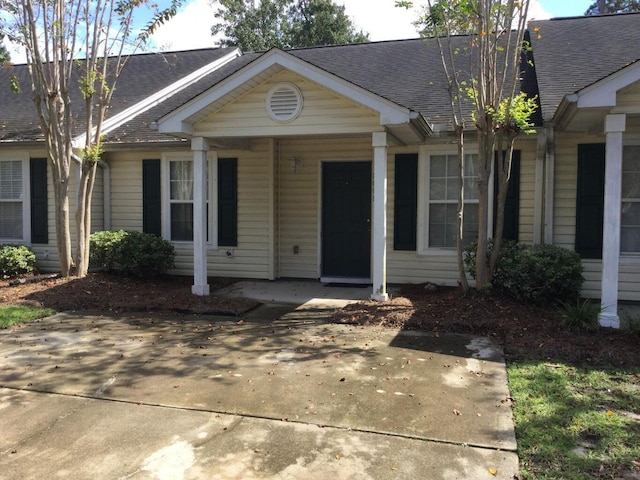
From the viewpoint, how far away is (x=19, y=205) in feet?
33.3

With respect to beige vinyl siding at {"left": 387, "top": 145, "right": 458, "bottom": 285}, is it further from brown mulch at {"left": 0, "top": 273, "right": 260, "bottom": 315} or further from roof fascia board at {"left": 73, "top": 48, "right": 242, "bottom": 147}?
roof fascia board at {"left": 73, "top": 48, "right": 242, "bottom": 147}

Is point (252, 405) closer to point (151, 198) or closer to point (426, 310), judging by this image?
point (426, 310)

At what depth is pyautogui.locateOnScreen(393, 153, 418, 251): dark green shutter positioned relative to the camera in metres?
8.61

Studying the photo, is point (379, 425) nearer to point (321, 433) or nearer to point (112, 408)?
point (321, 433)

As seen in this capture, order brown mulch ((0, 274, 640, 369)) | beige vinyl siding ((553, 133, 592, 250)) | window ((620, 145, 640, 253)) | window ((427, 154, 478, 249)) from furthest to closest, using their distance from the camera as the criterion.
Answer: window ((427, 154, 478, 249)) → beige vinyl siding ((553, 133, 592, 250)) → window ((620, 145, 640, 253)) → brown mulch ((0, 274, 640, 369))

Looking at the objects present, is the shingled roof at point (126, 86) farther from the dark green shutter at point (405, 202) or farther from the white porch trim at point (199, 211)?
the dark green shutter at point (405, 202)

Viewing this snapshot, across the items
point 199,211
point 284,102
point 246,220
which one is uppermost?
point 284,102

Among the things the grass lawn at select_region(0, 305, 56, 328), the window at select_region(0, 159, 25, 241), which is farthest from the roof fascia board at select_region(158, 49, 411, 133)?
the window at select_region(0, 159, 25, 241)

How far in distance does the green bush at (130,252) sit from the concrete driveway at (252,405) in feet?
9.48

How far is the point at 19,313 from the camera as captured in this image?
22.4ft

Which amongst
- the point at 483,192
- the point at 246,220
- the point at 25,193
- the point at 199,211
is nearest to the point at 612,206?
the point at 483,192

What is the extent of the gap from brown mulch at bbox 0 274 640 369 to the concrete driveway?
37 centimetres

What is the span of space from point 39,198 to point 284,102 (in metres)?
5.56

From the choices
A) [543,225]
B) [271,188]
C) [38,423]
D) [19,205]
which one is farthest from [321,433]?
[19,205]
